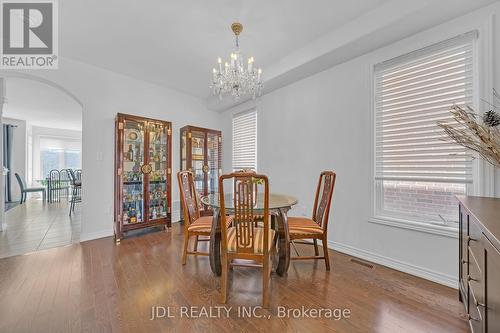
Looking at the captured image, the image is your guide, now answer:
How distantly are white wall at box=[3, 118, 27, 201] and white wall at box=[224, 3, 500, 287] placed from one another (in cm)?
786

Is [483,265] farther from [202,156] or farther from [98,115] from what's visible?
[98,115]

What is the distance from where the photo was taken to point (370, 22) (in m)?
2.12

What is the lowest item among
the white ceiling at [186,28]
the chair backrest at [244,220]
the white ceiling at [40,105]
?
the chair backrest at [244,220]

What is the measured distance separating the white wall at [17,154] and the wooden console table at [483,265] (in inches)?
385

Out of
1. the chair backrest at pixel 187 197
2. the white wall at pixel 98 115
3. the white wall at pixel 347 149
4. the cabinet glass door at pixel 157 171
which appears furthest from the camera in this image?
the cabinet glass door at pixel 157 171

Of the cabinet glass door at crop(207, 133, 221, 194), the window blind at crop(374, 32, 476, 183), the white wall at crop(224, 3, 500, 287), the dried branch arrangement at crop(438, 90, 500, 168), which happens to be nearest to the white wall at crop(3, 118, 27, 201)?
the cabinet glass door at crop(207, 133, 221, 194)

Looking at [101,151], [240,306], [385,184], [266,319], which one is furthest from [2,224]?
[385,184]

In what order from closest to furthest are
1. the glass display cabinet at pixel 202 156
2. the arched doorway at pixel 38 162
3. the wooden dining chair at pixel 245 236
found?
1. the wooden dining chair at pixel 245 236
2. the arched doorway at pixel 38 162
3. the glass display cabinet at pixel 202 156

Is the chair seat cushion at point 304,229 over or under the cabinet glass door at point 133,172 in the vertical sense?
under

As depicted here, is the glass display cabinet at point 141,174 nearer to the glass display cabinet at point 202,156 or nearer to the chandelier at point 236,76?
the glass display cabinet at point 202,156

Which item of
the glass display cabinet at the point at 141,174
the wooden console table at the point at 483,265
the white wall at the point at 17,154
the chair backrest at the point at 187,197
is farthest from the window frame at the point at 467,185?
the white wall at the point at 17,154

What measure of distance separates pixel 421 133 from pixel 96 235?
4.46 m

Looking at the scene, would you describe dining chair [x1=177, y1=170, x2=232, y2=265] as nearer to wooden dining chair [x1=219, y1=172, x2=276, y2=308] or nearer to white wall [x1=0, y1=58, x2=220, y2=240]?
wooden dining chair [x1=219, y1=172, x2=276, y2=308]

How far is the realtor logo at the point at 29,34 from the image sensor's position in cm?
211
